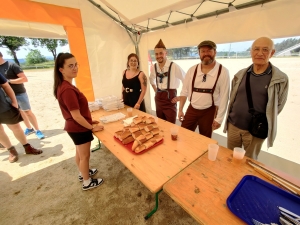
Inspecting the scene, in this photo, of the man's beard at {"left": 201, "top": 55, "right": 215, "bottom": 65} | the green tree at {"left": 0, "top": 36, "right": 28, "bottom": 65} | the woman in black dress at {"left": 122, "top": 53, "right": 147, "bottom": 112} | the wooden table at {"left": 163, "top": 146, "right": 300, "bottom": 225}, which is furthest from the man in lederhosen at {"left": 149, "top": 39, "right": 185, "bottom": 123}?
the green tree at {"left": 0, "top": 36, "right": 28, "bottom": 65}

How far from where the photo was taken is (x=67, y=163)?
7.60ft

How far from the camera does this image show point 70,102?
1203 mm

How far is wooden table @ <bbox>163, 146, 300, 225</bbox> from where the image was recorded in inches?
28.2

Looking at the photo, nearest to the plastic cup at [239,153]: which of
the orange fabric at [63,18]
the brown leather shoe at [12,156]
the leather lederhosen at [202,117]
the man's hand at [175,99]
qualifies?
the leather lederhosen at [202,117]

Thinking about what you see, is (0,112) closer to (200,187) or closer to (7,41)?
(7,41)

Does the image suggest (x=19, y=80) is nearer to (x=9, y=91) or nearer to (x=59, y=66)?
(x=9, y=91)

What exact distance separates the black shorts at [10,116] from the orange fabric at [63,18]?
1.11m

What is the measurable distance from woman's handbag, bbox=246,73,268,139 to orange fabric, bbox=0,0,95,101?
284 centimetres

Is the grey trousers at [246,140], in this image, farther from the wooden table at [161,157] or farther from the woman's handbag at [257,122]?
the wooden table at [161,157]

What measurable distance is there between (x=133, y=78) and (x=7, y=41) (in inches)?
151

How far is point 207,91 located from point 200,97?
0.37ft

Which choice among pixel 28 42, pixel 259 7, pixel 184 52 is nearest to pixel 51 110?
pixel 28 42

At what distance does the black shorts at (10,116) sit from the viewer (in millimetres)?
2178

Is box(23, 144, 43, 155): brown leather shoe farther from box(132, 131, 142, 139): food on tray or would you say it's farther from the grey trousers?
the grey trousers
